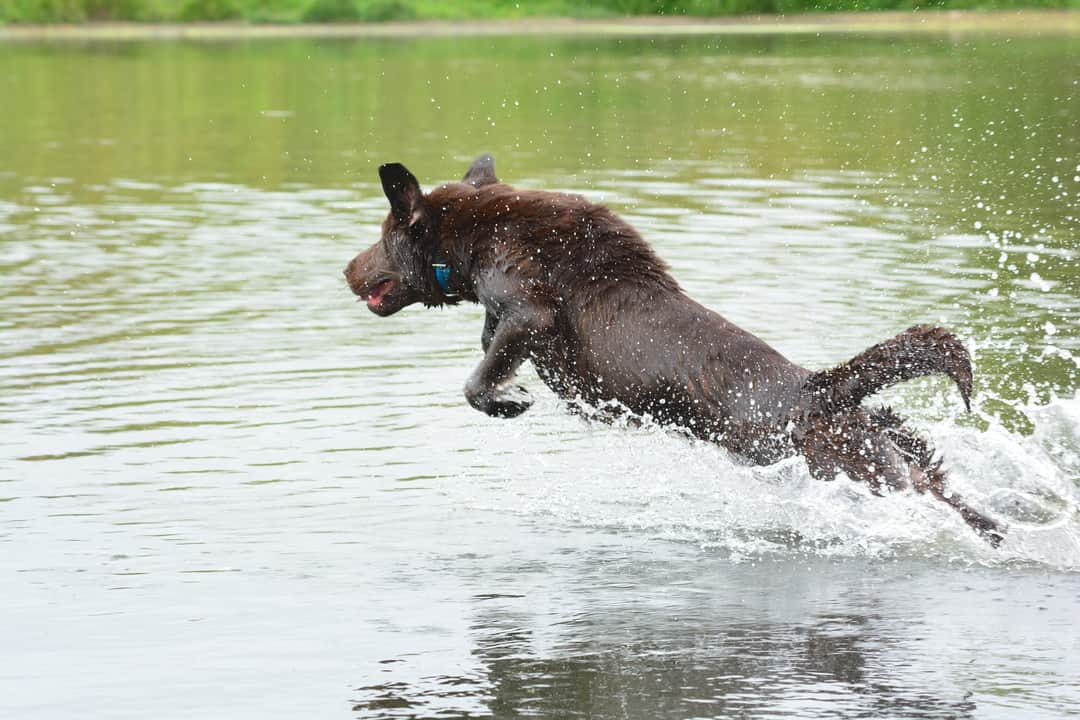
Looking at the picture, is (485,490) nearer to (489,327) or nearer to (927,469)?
(489,327)

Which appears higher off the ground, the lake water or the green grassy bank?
the green grassy bank

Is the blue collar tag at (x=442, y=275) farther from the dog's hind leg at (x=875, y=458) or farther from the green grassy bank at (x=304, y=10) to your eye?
the green grassy bank at (x=304, y=10)

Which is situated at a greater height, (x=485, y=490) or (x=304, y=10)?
(x=304, y=10)

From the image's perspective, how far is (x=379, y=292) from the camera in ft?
27.9

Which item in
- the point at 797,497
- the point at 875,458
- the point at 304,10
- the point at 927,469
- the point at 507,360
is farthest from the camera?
the point at 304,10

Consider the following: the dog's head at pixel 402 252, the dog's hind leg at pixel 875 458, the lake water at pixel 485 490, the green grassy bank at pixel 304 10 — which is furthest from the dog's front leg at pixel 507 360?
the green grassy bank at pixel 304 10

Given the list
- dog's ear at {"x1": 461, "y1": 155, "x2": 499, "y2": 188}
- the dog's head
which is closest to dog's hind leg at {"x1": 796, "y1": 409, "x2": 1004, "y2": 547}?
the dog's head

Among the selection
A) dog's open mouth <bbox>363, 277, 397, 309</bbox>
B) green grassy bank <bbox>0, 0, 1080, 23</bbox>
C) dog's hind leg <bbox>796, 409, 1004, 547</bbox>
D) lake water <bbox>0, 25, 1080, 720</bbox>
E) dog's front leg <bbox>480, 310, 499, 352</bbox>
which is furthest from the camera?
green grassy bank <bbox>0, 0, 1080, 23</bbox>

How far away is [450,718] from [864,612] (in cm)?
189

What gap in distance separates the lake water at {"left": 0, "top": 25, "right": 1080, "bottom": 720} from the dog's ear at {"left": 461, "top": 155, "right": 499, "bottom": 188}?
1.12 m

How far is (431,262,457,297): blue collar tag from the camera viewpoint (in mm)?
8164

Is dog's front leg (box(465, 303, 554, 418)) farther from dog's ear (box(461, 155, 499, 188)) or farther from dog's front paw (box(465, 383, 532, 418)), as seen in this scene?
dog's ear (box(461, 155, 499, 188))

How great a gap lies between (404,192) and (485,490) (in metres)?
1.57

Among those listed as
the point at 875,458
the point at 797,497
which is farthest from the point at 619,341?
the point at 875,458
